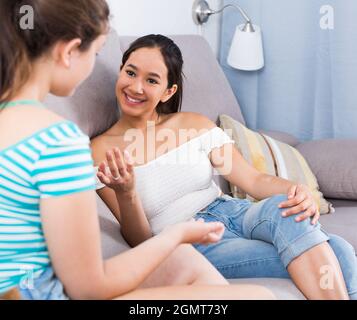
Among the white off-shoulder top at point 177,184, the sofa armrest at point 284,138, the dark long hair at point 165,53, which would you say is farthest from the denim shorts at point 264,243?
the sofa armrest at point 284,138

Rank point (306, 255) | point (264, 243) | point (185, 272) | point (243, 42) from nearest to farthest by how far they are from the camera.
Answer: point (185, 272) → point (306, 255) → point (264, 243) → point (243, 42)

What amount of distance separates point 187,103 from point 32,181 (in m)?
1.18

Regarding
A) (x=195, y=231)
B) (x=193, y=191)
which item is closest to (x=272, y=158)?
(x=193, y=191)

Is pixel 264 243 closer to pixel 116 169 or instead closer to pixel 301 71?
pixel 116 169

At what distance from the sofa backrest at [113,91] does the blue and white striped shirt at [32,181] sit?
2.02 ft

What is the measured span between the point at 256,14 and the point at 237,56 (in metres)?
0.23

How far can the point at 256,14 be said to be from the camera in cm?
244

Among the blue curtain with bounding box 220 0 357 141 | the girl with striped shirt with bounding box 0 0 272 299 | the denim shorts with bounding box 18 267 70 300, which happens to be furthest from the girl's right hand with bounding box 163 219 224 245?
the blue curtain with bounding box 220 0 357 141

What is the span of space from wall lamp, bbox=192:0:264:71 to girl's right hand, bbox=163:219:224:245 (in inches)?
58.6

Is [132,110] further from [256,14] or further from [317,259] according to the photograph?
[256,14]

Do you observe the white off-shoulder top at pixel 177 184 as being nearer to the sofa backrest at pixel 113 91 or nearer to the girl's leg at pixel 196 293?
the sofa backrest at pixel 113 91

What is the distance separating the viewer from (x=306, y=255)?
3.88 feet

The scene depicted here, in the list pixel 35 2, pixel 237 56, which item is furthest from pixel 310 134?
pixel 35 2

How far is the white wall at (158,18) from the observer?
1992 mm
